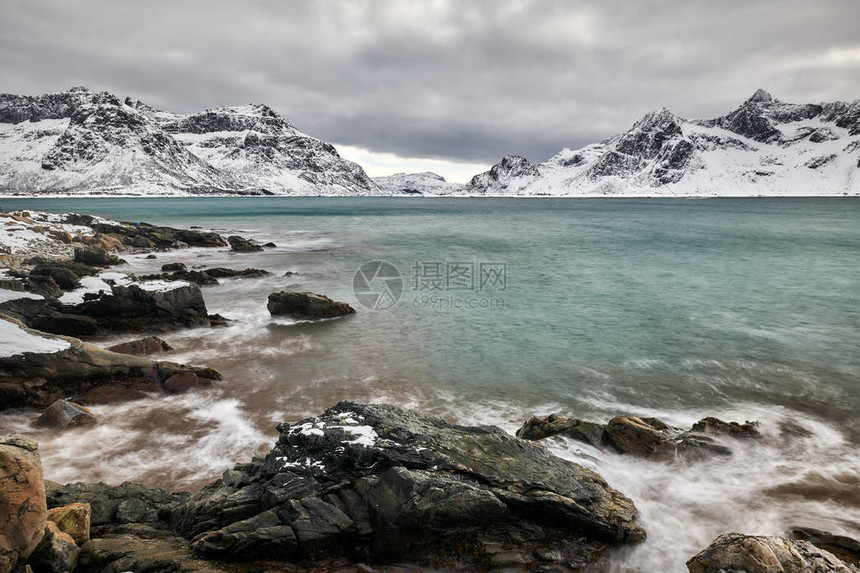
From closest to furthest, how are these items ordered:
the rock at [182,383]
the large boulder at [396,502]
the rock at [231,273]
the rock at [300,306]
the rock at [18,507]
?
1. the rock at [18,507]
2. the large boulder at [396,502]
3. the rock at [182,383]
4. the rock at [300,306]
5. the rock at [231,273]

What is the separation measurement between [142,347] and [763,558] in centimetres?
A: 1633

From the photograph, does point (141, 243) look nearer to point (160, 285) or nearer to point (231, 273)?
point (231, 273)

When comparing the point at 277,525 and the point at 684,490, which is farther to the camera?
the point at 684,490

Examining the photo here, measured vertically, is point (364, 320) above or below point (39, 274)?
below

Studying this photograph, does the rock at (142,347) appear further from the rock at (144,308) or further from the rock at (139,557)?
the rock at (139,557)

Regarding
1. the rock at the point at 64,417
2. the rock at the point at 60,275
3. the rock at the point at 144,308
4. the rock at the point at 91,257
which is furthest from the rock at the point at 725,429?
the rock at the point at 91,257

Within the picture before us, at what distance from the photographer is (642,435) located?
360 inches

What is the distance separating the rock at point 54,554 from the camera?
4.84 meters

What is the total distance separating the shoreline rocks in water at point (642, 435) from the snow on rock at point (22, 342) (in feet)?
40.3

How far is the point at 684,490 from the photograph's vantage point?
7984 mm

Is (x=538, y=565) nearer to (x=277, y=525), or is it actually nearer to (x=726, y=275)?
(x=277, y=525)

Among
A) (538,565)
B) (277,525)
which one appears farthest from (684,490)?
(277,525)

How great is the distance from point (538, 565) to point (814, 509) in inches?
224

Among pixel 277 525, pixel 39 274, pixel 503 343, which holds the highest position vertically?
pixel 39 274
